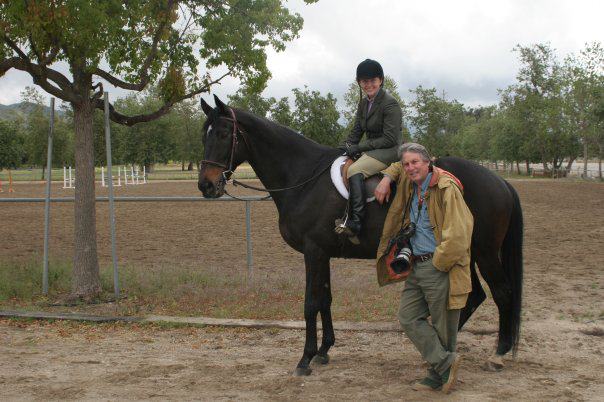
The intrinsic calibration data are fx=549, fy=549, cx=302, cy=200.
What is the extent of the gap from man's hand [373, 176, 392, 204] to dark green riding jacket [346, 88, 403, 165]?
31 centimetres

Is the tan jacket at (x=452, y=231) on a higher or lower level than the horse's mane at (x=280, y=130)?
lower

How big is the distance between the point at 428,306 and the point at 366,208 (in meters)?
1.07

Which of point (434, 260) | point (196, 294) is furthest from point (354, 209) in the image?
point (196, 294)

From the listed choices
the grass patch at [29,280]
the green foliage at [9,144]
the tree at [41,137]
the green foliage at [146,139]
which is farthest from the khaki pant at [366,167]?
the green foliage at [9,144]

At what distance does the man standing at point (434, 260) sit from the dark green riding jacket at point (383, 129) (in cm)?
60

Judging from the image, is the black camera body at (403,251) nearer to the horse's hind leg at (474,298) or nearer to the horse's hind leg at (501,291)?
the horse's hind leg at (501,291)

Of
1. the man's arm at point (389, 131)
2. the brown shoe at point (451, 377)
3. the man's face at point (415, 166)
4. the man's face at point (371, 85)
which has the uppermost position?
the man's face at point (371, 85)

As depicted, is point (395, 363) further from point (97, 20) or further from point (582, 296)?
point (97, 20)

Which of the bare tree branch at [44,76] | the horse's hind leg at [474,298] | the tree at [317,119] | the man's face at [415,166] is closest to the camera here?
the man's face at [415,166]

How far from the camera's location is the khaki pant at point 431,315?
14.2 feet

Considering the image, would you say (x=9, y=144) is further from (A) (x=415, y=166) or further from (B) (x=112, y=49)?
(A) (x=415, y=166)

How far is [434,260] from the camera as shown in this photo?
13.7 feet

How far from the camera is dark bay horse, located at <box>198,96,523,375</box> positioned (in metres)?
5.07

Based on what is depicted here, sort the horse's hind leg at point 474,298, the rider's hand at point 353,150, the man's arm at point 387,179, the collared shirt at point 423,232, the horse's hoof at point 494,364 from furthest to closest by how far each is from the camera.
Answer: the horse's hind leg at point 474,298 < the rider's hand at point 353,150 < the horse's hoof at point 494,364 < the man's arm at point 387,179 < the collared shirt at point 423,232
